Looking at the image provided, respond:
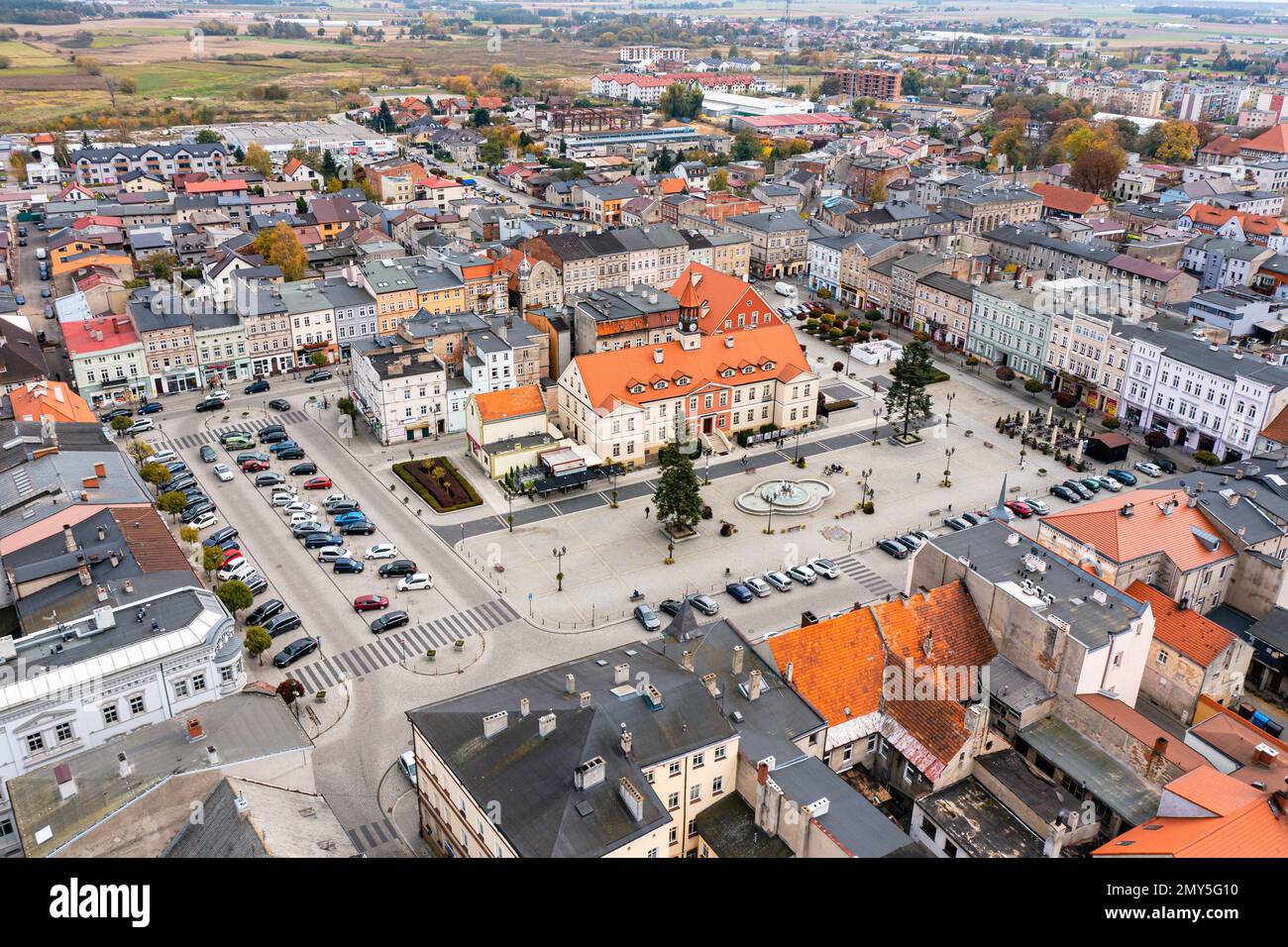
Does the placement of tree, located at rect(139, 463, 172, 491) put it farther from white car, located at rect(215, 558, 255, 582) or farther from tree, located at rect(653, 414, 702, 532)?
tree, located at rect(653, 414, 702, 532)

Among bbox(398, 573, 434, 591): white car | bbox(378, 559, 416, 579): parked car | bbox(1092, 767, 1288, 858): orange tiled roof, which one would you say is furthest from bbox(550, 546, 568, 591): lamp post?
bbox(1092, 767, 1288, 858): orange tiled roof

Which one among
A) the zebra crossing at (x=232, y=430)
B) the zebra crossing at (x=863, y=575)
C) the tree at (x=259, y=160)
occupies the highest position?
the tree at (x=259, y=160)

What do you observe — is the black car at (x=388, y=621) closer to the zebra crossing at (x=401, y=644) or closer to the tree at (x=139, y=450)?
the zebra crossing at (x=401, y=644)

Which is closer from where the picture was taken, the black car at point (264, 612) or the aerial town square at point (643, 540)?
the aerial town square at point (643, 540)

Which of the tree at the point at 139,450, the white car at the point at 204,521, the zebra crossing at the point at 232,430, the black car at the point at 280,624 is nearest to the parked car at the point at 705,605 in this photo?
the black car at the point at 280,624

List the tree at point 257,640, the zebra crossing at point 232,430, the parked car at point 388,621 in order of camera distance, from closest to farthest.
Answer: the tree at point 257,640 → the parked car at point 388,621 → the zebra crossing at point 232,430

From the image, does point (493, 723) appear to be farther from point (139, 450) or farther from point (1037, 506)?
point (139, 450)

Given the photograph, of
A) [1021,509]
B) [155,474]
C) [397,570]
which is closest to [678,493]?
[397,570]
